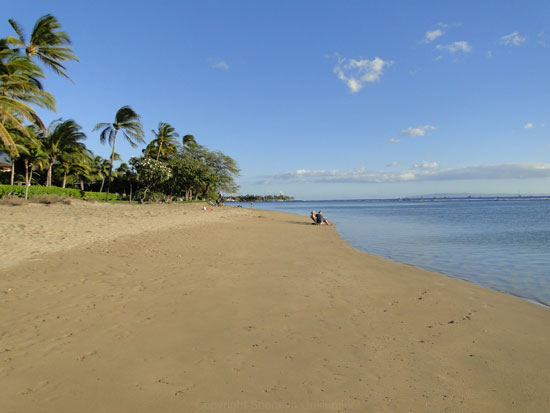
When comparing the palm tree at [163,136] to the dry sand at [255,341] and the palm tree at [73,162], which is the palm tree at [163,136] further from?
the dry sand at [255,341]

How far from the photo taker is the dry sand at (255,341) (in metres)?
2.72

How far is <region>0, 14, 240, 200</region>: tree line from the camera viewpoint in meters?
18.2

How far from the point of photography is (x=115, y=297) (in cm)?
515

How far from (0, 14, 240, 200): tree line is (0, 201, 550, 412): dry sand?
15.3 m

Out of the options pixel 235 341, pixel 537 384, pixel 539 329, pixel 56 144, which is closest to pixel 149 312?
pixel 235 341

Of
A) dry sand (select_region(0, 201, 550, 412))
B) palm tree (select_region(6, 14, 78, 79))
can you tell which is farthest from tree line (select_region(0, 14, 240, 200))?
dry sand (select_region(0, 201, 550, 412))

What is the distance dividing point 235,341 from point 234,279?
9.46 feet

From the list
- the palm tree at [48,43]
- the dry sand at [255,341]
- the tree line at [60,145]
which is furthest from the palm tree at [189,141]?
the dry sand at [255,341]

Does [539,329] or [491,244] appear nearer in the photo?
[539,329]

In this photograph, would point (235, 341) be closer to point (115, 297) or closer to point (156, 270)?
point (115, 297)

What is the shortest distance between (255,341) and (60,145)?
3936cm

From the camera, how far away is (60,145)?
34656 mm

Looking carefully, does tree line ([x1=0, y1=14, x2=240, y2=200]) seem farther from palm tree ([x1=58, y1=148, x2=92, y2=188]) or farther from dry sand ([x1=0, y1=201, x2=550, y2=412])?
dry sand ([x1=0, y1=201, x2=550, y2=412])

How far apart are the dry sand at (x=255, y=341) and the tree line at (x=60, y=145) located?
15283mm
